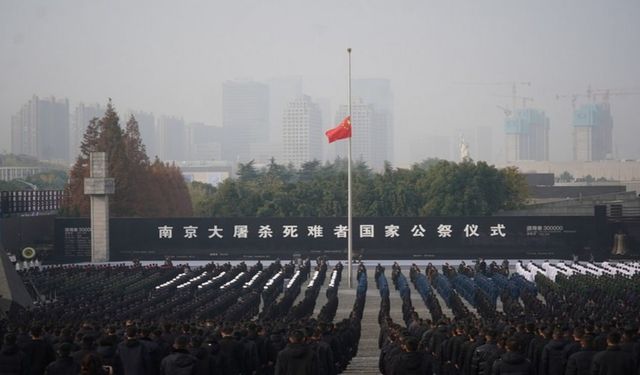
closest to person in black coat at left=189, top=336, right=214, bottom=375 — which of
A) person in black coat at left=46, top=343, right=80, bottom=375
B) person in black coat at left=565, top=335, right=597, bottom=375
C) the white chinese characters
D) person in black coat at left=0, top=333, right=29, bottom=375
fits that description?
person in black coat at left=46, top=343, right=80, bottom=375

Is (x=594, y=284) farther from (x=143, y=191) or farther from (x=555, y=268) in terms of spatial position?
(x=143, y=191)

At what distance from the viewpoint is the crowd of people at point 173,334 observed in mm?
10367

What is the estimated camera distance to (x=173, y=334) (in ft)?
41.5

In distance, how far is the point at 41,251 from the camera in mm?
45344

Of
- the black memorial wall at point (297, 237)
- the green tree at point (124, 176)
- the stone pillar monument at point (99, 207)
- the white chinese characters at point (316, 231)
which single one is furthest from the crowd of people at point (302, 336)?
the green tree at point (124, 176)

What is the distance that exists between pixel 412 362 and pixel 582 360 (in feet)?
5.28

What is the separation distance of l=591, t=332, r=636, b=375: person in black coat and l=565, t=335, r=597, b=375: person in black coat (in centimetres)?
43

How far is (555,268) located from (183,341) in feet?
84.8

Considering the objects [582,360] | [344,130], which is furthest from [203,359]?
[344,130]

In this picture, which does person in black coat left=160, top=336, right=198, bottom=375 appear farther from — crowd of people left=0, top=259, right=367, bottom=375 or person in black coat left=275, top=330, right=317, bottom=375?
person in black coat left=275, top=330, right=317, bottom=375

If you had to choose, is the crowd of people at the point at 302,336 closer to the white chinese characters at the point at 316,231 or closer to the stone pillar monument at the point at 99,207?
the stone pillar monument at the point at 99,207

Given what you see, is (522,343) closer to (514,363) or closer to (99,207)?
(514,363)

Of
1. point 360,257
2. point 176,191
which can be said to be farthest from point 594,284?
point 176,191

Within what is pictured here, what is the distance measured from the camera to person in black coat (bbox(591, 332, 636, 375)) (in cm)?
986
